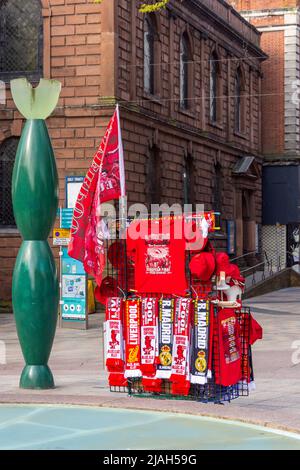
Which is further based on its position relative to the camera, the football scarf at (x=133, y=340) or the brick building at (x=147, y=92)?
the brick building at (x=147, y=92)

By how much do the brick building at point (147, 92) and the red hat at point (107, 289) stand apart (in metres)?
16.7

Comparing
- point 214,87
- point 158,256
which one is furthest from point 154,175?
point 158,256

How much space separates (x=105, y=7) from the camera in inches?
1096

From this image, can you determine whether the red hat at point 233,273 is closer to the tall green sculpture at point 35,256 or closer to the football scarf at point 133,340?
the football scarf at point 133,340

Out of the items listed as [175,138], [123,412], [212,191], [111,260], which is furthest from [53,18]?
[123,412]

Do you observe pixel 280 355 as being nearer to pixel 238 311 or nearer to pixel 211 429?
pixel 238 311

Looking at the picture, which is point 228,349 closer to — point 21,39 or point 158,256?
point 158,256

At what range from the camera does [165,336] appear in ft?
34.5

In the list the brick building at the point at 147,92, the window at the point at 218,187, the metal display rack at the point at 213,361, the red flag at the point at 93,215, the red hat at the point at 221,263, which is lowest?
the metal display rack at the point at 213,361

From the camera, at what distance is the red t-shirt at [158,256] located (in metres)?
10.5

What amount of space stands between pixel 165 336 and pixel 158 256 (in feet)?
2.83

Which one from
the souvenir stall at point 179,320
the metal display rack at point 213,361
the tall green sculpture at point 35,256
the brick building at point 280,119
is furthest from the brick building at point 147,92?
the souvenir stall at point 179,320

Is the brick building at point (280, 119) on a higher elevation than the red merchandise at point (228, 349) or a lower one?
higher
